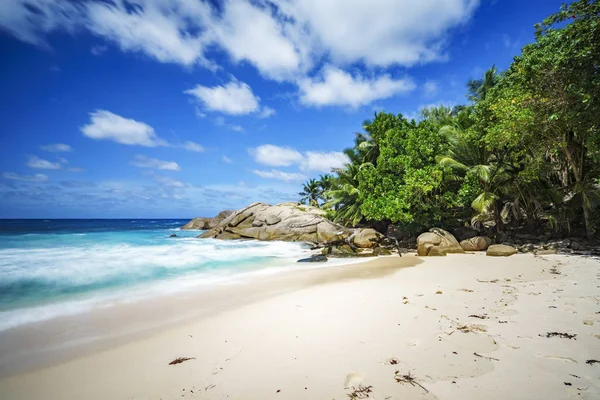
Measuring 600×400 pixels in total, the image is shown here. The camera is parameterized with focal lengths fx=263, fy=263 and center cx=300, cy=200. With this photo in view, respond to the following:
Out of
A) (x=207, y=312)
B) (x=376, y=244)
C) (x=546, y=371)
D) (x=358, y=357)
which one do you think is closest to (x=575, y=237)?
(x=376, y=244)

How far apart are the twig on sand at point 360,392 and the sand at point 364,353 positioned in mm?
10

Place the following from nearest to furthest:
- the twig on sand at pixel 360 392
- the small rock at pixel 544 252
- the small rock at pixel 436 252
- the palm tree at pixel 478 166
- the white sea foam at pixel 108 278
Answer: the twig on sand at pixel 360 392 < the white sea foam at pixel 108 278 < the small rock at pixel 544 252 < the small rock at pixel 436 252 < the palm tree at pixel 478 166

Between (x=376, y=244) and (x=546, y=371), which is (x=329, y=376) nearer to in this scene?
(x=546, y=371)

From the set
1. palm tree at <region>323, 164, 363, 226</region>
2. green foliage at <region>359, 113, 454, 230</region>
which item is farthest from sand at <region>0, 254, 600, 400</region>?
palm tree at <region>323, 164, 363, 226</region>

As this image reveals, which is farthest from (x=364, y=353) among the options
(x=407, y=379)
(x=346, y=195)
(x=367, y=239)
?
(x=346, y=195)

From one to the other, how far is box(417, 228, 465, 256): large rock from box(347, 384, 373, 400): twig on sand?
11303 millimetres

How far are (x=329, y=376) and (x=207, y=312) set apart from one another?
3547mm

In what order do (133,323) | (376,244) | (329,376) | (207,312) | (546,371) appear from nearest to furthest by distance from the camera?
(546,371) < (329,376) < (133,323) < (207,312) < (376,244)

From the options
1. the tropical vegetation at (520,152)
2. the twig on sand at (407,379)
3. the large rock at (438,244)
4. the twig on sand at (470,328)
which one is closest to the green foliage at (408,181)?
the tropical vegetation at (520,152)

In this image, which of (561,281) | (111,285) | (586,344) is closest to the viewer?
(586,344)

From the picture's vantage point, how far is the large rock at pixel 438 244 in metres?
12.7

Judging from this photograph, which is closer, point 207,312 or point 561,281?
point 207,312

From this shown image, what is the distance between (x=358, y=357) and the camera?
3.35m

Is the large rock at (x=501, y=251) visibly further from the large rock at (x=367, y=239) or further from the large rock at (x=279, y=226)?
the large rock at (x=279, y=226)
